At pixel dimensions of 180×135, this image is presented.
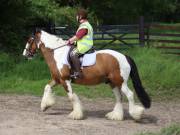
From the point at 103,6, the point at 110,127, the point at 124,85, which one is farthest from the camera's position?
the point at 103,6

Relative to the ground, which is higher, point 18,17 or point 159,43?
point 18,17

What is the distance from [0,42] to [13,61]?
2626 mm

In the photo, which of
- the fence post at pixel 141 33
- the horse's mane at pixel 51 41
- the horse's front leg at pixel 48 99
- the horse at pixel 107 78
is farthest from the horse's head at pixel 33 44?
the fence post at pixel 141 33

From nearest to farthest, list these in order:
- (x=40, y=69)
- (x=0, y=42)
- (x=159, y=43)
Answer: (x=40, y=69) → (x=0, y=42) → (x=159, y=43)

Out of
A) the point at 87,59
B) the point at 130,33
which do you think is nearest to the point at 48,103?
the point at 87,59

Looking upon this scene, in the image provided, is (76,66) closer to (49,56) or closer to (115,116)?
(49,56)

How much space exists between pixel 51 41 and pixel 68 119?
1943 mm

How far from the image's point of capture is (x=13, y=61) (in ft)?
60.5

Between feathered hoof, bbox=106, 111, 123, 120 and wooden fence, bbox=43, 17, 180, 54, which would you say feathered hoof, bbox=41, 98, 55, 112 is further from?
wooden fence, bbox=43, 17, 180, 54

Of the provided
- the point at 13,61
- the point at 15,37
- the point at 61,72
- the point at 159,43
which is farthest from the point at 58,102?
the point at 159,43

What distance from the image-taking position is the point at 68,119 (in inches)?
440

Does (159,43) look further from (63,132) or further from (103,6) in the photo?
(103,6)

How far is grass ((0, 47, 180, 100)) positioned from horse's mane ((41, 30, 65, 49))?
3087mm

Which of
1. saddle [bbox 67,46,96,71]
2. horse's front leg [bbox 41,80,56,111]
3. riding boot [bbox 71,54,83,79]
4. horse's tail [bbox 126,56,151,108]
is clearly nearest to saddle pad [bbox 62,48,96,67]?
saddle [bbox 67,46,96,71]
